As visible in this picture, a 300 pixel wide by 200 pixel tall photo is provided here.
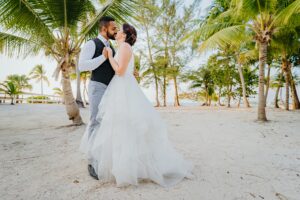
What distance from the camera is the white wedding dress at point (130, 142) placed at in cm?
192

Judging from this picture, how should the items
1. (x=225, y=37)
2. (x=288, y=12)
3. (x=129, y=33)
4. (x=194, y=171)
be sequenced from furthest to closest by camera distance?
(x=225, y=37) < (x=288, y=12) < (x=194, y=171) < (x=129, y=33)

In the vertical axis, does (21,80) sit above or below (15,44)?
above

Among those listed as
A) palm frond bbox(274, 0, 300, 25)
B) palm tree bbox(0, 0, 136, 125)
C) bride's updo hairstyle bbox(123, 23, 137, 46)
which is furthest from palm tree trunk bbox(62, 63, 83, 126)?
palm frond bbox(274, 0, 300, 25)

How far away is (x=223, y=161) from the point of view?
2.81 meters

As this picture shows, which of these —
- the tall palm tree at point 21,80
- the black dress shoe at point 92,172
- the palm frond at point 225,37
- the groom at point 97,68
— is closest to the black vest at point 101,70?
the groom at point 97,68

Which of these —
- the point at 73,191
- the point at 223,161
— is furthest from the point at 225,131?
the point at 73,191

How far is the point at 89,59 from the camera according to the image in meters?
2.18

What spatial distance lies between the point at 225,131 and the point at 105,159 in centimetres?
403

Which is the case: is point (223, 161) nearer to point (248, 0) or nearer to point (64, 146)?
point (64, 146)

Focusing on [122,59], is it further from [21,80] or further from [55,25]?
[21,80]

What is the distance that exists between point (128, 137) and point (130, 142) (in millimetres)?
55

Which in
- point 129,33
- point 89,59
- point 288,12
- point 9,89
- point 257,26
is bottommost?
point 89,59

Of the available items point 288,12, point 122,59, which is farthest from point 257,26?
point 122,59

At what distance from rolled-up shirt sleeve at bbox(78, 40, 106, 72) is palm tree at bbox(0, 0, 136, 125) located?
2.93m
